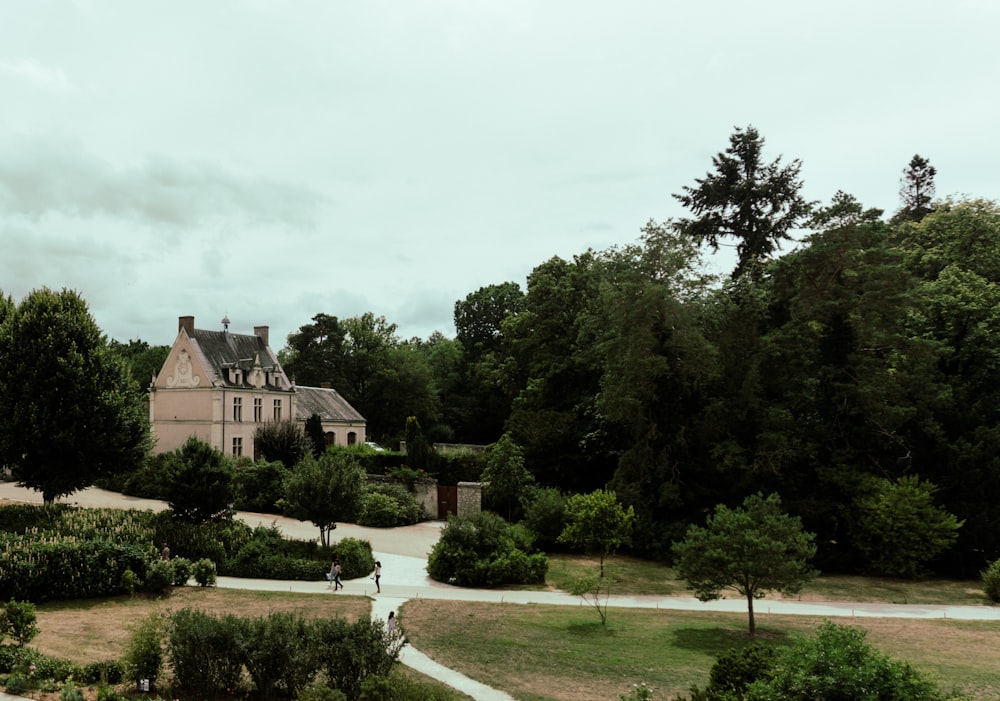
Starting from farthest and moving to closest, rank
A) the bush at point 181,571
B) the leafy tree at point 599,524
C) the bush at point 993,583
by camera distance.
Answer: the leafy tree at point 599,524 → the bush at point 993,583 → the bush at point 181,571

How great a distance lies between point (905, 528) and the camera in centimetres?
2883

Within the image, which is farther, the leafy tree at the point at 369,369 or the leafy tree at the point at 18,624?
the leafy tree at the point at 369,369

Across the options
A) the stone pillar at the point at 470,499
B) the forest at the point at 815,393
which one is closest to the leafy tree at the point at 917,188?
the forest at the point at 815,393

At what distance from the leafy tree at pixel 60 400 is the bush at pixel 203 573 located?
9186 millimetres

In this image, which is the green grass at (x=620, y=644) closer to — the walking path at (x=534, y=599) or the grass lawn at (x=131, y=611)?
the walking path at (x=534, y=599)

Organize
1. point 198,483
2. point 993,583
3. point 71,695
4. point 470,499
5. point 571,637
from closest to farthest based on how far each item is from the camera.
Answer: point 71,695 → point 571,637 → point 993,583 → point 198,483 → point 470,499

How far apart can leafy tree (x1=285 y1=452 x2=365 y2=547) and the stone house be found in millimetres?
20905

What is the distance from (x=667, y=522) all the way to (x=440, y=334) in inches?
3031

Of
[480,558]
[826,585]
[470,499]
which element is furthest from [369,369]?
[826,585]

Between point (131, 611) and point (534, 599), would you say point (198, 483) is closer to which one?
point (131, 611)

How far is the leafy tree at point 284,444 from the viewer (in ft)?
150

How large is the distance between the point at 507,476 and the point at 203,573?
52.4ft

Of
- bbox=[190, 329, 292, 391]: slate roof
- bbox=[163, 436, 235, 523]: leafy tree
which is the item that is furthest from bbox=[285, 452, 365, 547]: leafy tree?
bbox=[190, 329, 292, 391]: slate roof

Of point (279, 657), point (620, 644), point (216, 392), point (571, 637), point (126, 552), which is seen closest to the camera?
point (279, 657)
